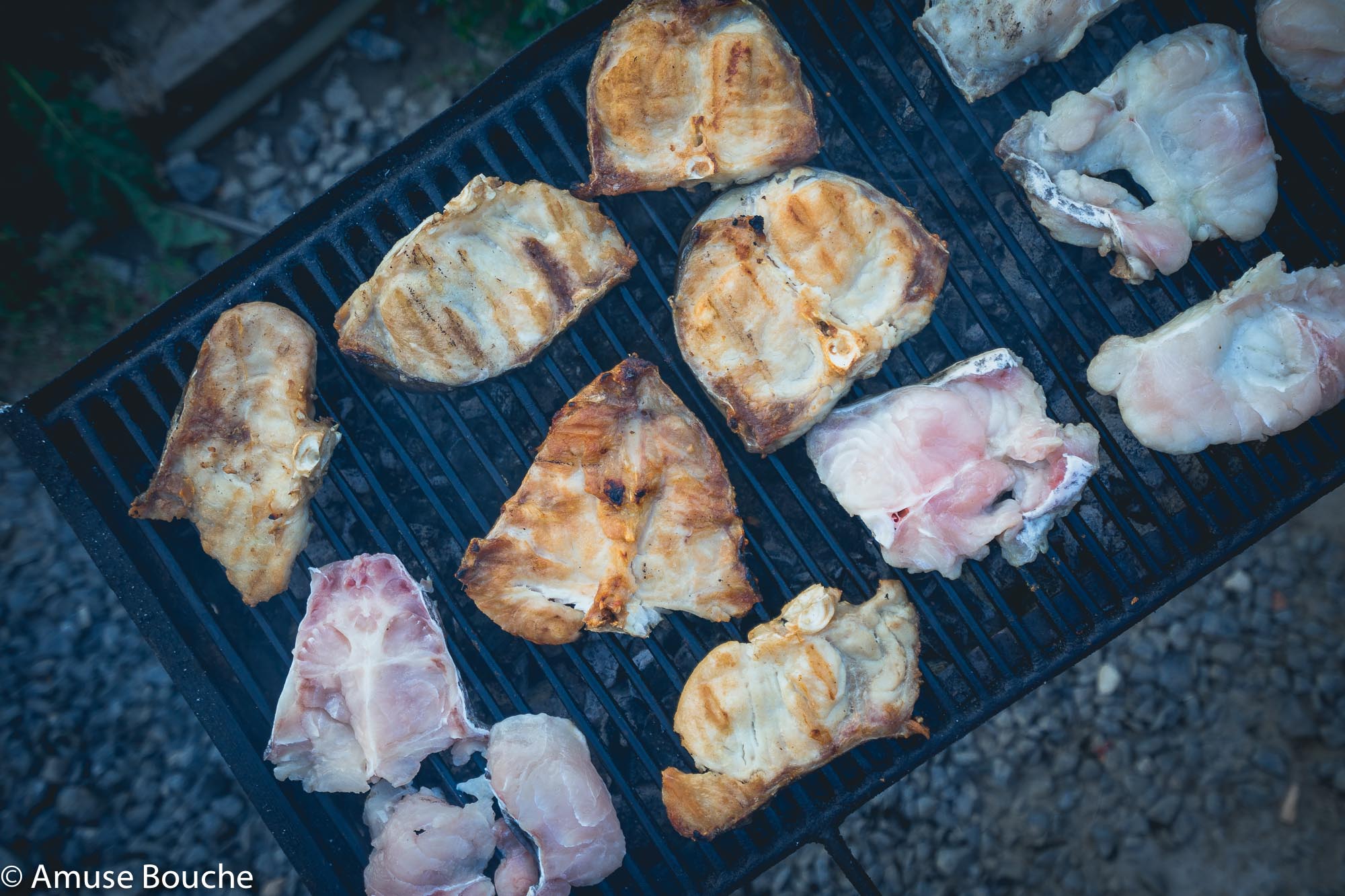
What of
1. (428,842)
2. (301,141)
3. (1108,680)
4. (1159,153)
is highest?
(301,141)

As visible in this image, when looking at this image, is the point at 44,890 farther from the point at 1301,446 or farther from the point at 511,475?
the point at 1301,446

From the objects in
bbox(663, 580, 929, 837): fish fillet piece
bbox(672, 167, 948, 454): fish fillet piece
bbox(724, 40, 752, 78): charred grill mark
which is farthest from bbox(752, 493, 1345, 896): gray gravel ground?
bbox(724, 40, 752, 78): charred grill mark

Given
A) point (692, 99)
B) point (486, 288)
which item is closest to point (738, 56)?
point (692, 99)

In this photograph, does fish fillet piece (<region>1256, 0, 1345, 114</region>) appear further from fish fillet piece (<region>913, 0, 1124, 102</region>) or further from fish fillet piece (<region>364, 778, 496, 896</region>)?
fish fillet piece (<region>364, 778, 496, 896</region>)

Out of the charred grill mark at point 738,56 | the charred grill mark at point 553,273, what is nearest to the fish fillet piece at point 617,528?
the charred grill mark at point 553,273

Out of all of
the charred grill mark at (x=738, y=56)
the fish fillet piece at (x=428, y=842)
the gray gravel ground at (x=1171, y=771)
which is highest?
the charred grill mark at (x=738, y=56)

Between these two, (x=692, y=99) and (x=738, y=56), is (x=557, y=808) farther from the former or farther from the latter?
(x=738, y=56)

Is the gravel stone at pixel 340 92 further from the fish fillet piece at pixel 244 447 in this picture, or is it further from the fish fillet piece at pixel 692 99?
the fish fillet piece at pixel 692 99
